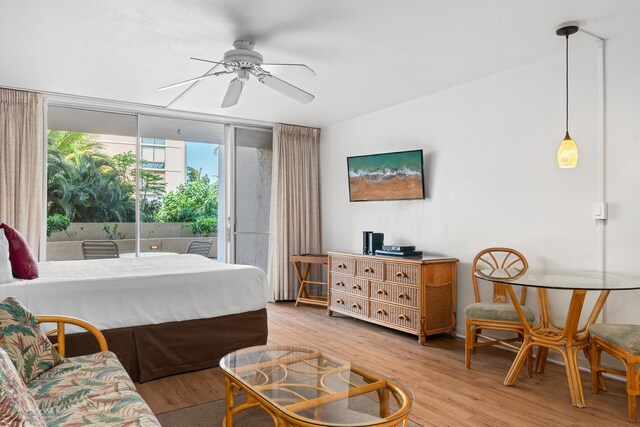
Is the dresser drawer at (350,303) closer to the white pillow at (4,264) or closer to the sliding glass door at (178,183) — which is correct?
the sliding glass door at (178,183)

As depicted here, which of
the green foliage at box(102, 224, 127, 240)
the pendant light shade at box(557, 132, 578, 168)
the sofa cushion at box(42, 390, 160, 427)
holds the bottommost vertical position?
the sofa cushion at box(42, 390, 160, 427)

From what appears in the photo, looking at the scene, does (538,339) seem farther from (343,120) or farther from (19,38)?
(19,38)

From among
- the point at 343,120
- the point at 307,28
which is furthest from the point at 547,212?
the point at 343,120

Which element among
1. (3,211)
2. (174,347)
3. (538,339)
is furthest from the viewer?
(3,211)

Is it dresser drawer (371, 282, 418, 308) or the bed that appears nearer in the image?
the bed

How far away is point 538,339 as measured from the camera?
2902 mm

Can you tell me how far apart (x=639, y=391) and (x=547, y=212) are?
4.96 ft

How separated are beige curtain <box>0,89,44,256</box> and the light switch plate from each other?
16.4 feet

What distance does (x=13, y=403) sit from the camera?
113cm

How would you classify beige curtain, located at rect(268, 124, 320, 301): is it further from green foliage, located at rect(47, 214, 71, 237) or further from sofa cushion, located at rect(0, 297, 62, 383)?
sofa cushion, located at rect(0, 297, 62, 383)

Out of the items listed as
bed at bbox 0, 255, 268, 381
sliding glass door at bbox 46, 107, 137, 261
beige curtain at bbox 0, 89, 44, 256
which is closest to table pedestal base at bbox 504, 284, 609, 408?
bed at bbox 0, 255, 268, 381

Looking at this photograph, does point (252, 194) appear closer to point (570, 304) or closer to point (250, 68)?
point (250, 68)

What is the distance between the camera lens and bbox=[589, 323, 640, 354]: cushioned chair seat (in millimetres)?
2441

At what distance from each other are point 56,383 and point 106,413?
44 centimetres
